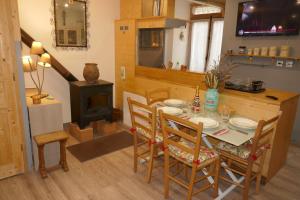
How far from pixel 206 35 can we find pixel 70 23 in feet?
7.97

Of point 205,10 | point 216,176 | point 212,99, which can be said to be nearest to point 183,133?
point 216,176

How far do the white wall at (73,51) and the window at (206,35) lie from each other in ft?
5.05

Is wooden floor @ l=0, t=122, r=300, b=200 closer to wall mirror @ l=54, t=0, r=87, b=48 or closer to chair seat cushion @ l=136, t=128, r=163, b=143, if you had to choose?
chair seat cushion @ l=136, t=128, r=163, b=143

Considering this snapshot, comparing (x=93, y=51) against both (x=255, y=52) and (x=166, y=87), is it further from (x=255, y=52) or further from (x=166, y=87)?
(x=255, y=52)

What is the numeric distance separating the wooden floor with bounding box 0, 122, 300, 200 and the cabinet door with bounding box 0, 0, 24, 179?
20 centimetres

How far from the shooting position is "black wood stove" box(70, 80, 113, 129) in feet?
11.2

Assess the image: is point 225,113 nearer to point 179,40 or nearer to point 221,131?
point 221,131

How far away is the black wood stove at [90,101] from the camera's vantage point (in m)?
3.41

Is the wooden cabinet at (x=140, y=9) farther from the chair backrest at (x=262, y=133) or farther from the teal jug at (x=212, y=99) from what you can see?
the chair backrest at (x=262, y=133)

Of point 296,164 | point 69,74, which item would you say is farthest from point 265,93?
point 69,74

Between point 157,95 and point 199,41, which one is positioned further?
point 199,41

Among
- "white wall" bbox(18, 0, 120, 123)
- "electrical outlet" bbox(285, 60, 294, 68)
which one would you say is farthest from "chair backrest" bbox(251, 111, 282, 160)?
"white wall" bbox(18, 0, 120, 123)

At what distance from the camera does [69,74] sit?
11.9 feet

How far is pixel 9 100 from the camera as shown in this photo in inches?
92.3
